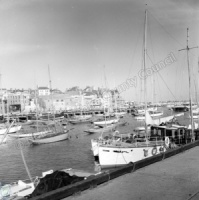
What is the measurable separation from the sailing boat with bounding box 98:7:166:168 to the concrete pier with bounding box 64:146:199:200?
12.3 meters

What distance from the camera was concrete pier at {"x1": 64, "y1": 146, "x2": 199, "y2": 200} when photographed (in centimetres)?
557

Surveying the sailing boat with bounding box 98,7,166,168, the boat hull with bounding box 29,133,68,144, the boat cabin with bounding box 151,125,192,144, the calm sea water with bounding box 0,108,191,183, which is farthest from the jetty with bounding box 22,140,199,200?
the boat hull with bounding box 29,133,68,144

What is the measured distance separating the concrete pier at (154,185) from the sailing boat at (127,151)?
40.5 feet

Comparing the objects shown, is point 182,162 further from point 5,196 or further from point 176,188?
point 5,196

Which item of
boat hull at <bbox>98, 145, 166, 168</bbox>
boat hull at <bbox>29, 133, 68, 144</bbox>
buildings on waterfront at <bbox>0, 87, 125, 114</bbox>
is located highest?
buildings on waterfront at <bbox>0, 87, 125, 114</bbox>

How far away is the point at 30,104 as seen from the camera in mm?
131375

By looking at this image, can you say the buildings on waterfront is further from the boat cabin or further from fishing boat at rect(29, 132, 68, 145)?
the boat cabin

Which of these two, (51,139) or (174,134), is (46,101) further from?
(174,134)

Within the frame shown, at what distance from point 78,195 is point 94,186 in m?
0.62

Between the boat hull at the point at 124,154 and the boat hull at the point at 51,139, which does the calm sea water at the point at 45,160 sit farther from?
the boat hull at the point at 124,154

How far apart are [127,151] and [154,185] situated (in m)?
14.6

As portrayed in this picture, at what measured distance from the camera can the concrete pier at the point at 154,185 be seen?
18.3 feet

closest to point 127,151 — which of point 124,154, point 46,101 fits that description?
point 124,154

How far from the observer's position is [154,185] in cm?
627
